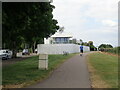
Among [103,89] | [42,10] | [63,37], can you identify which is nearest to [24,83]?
[103,89]

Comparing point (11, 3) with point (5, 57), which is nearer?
point (11, 3)

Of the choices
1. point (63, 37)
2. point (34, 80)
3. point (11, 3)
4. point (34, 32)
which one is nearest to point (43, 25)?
point (34, 32)

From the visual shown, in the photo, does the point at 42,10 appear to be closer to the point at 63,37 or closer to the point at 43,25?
the point at 43,25

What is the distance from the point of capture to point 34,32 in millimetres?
33594

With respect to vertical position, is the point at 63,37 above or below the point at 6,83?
above

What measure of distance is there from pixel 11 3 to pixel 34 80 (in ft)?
15.6

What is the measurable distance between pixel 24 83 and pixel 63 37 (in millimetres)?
74037

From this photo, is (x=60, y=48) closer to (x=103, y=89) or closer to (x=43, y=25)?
(x=43, y=25)

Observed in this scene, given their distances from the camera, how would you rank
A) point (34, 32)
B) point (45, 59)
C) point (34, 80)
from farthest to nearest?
point (34, 32), point (45, 59), point (34, 80)

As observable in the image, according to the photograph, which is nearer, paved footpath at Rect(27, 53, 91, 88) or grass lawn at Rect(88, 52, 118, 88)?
paved footpath at Rect(27, 53, 91, 88)

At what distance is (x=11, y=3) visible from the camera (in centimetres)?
1410

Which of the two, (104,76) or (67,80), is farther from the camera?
(104,76)

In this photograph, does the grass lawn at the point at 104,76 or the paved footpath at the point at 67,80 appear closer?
the paved footpath at the point at 67,80

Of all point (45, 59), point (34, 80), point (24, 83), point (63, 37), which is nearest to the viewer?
point (24, 83)
